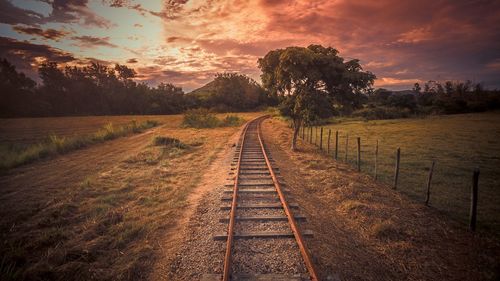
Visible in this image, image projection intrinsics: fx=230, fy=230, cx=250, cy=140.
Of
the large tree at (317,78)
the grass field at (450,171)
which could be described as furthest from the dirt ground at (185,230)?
the large tree at (317,78)

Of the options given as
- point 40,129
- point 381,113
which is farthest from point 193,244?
point 381,113

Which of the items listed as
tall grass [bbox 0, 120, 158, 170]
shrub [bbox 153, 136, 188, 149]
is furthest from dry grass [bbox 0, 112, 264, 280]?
shrub [bbox 153, 136, 188, 149]

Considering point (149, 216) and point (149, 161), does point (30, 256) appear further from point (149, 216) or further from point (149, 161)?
point (149, 161)

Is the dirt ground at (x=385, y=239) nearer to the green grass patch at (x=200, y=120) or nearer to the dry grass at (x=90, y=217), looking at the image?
the dry grass at (x=90, y=217)

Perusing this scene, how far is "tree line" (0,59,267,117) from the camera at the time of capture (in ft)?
199

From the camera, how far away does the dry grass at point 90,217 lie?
15.7 feet

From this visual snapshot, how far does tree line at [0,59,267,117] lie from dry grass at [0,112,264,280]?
2540 inches

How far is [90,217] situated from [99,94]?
269 ft

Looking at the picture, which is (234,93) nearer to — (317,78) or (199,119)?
(199,119)

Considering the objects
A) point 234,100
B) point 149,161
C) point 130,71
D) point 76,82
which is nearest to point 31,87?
point 76,82

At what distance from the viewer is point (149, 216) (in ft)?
23.2

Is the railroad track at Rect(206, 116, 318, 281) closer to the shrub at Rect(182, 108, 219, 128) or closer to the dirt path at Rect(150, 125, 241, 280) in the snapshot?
the dirt path at Rect(150, 125, 241, 280)

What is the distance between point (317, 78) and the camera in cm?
1398

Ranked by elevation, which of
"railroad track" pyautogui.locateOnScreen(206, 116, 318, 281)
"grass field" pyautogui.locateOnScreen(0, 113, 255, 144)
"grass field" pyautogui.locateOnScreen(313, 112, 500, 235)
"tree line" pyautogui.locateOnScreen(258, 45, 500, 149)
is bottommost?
"grass field" pyautogui.locateOnScreen(313, 112, 500, 235)
